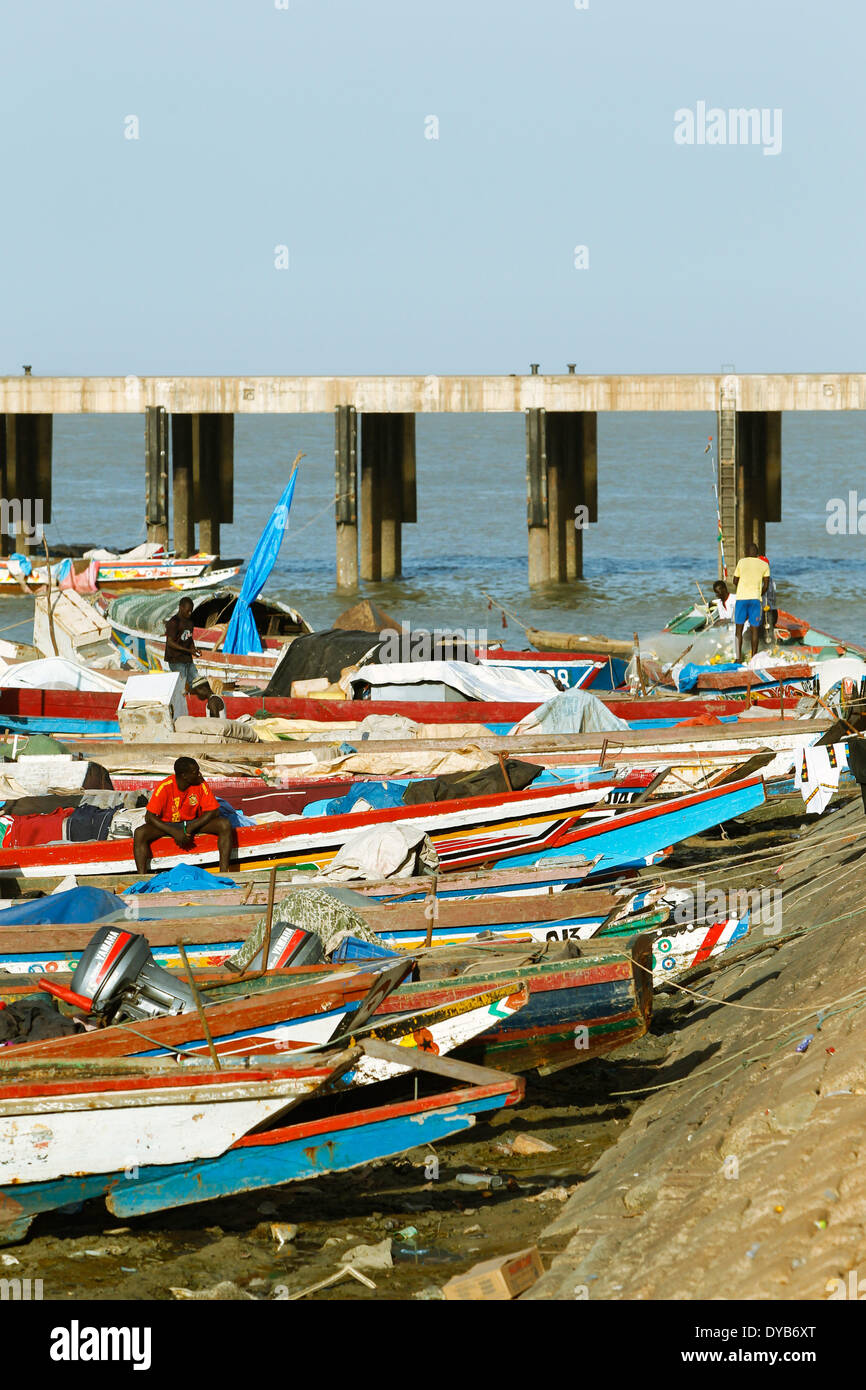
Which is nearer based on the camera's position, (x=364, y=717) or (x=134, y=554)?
(x=364, y=717)

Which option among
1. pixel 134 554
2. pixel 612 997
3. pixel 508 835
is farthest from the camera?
pixel 134 554

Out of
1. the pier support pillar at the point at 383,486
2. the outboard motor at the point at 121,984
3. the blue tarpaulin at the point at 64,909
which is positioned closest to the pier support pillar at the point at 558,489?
the pier support pillar at the point at 383,486

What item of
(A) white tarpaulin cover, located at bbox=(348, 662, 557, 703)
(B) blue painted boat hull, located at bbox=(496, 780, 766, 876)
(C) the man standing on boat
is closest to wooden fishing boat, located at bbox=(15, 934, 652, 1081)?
(B) blue painted boat hull, located at bbox=(496, 780, 766, 876)

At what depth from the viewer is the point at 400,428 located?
1321 inches

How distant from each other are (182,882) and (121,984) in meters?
2.52

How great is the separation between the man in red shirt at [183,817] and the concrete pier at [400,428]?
17.4 meters

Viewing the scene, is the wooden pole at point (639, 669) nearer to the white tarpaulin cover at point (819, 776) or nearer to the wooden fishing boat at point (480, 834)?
the wooden fishing boat at point (480, 834)

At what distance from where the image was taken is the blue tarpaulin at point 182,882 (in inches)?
411

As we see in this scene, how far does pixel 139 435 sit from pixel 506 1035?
145563 mm

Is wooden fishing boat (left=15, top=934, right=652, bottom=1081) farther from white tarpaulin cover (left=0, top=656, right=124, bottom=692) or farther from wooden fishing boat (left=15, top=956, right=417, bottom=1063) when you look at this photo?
white tarpaulin cover (left=0, top=656, right=124, bottom=692)
